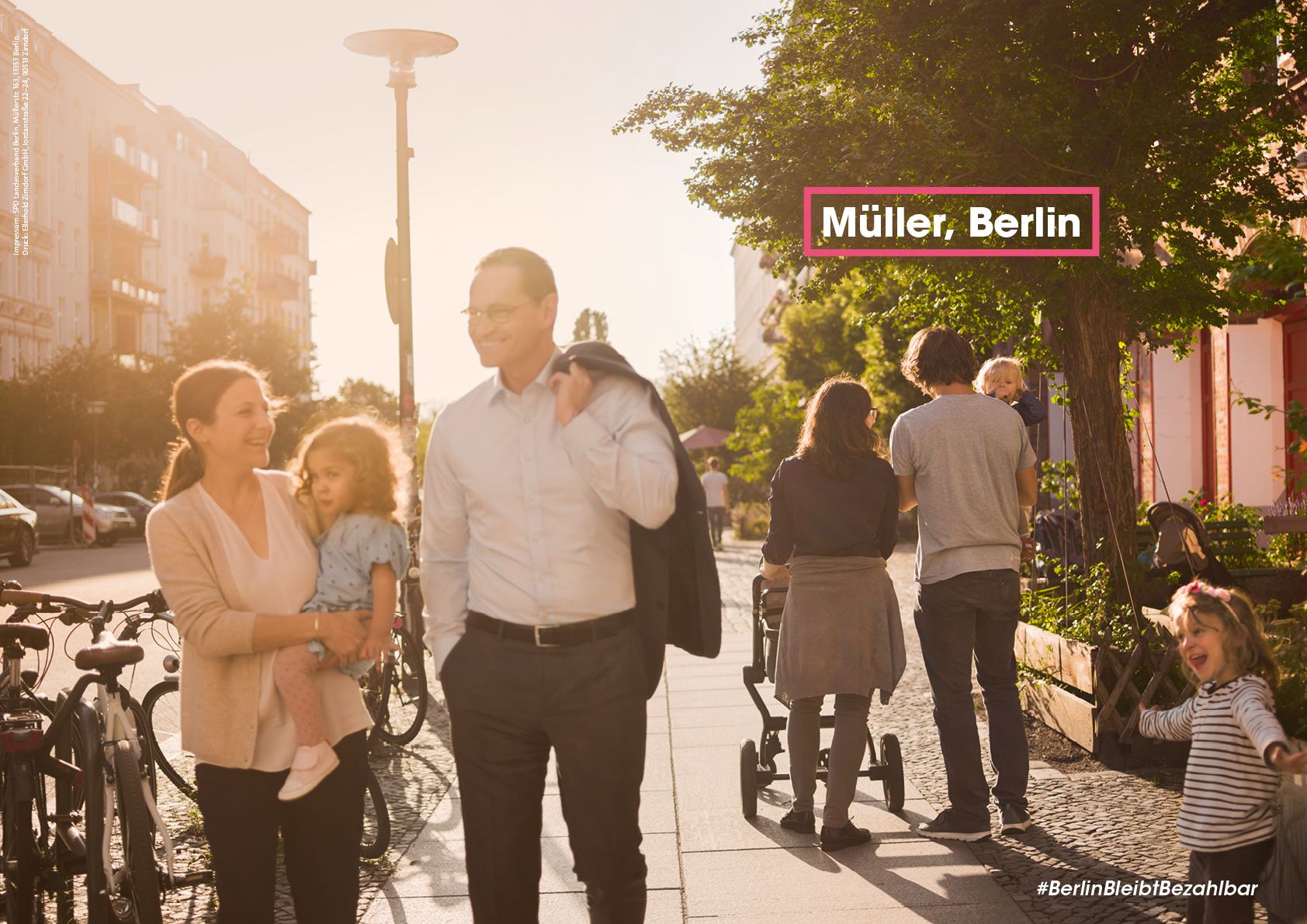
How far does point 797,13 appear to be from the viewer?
766 cm

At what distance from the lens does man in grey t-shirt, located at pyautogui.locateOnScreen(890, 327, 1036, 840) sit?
4.96m

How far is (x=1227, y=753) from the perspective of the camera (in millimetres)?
3469

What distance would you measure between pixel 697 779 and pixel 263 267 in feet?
258

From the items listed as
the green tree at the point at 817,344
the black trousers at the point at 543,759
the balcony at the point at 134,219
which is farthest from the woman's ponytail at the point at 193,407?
the balcony at the point at 134,219

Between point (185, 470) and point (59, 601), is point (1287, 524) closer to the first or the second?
point (185, 470)

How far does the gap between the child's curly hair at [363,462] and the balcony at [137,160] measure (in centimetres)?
5730

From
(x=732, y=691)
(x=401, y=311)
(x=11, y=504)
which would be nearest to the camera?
(x=732, y=691)

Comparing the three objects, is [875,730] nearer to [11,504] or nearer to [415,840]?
[415,840]

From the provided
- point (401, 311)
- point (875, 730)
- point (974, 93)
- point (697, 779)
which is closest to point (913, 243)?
point (974, 93)

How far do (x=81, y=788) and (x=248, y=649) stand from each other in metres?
1.70

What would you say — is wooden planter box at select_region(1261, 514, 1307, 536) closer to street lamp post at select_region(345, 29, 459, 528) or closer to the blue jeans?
the blue jeans

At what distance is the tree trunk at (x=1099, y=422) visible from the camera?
721 centimetres

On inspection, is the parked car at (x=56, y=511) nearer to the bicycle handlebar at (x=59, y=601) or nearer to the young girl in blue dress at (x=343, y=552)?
the bicycle handlebar at (x=59, y=601)

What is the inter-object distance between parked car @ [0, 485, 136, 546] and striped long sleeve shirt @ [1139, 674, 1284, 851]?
96.1ft
